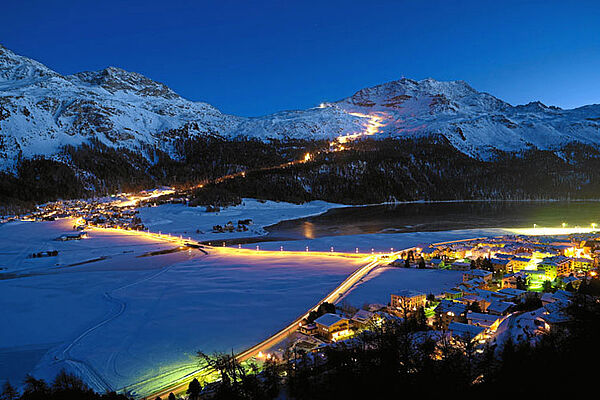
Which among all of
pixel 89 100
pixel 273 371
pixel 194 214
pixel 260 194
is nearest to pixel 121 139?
pixel 89 100

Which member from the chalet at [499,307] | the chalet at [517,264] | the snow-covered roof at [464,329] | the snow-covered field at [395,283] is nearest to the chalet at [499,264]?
the chalet at [517,264]

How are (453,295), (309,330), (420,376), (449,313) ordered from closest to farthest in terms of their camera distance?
1. (420,376)
2. (309,330)
3. (449,313)
4. (453,295)

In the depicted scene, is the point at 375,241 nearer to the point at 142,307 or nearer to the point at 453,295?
the point at 453,295

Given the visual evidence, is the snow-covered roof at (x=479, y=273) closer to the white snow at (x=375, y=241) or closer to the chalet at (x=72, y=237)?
the white snow at (x=375, y=241)

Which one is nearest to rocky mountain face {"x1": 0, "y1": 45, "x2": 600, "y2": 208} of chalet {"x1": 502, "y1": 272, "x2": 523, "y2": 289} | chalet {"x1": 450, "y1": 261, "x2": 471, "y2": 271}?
chalet {"x1": 450, "y1": 261, "x2": 471, "y2": 271}

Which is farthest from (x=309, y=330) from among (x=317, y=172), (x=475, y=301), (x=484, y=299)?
(x=317, y=172)

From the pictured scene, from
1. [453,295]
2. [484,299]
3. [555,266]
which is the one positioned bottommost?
[453,295]
